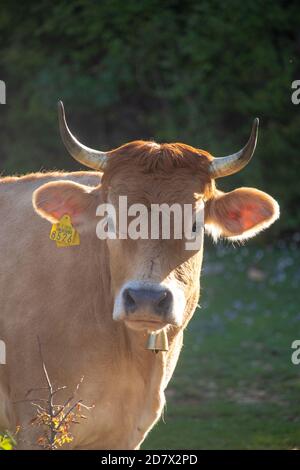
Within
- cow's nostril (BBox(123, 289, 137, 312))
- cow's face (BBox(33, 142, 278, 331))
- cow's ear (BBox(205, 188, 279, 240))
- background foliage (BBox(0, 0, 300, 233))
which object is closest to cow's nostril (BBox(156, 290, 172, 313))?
cow's face (BBox(33, 142, 278, 331))

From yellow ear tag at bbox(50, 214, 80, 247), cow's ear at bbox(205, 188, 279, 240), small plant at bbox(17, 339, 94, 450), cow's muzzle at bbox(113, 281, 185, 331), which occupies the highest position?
cow's ear at bbox(205, 188, 279, 240)

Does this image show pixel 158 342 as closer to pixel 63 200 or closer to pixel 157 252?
pixel 157 252

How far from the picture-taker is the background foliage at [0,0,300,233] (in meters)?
15.1

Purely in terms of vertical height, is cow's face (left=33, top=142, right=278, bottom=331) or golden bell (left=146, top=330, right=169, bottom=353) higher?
cow's face (left=33, top=142, right=278, bottom=331)

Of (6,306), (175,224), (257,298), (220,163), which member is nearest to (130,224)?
→ (175,224)

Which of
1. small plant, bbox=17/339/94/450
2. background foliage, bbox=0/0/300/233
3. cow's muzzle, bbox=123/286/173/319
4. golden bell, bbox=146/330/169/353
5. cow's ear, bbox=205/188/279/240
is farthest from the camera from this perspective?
background foliage, bbox=0/0/300/233

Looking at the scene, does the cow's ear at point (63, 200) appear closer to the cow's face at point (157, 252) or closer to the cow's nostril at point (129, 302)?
the cow's face at point (157, 252)

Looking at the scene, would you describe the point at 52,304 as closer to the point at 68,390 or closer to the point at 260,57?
the point at 68,390

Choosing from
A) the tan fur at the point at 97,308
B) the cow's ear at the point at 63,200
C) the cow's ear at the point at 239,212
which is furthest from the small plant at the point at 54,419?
the cow's ear at the point at 239,212

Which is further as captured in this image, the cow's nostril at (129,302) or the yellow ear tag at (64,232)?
the yellow ear tag at (64,232)

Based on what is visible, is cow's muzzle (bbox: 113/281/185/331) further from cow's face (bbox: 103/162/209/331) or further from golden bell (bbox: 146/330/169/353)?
golden bell (bbox: 146/330/169/353)

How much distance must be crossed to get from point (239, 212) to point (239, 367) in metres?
4.18

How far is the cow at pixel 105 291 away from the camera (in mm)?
5652

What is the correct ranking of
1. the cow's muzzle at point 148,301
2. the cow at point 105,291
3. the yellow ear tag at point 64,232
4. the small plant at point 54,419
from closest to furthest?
1. the small plant at point 54,419
2. the cow's muzzle at point 148,301
3. the cow at point 105,291
4. the yellow ear tag at point 64,232
